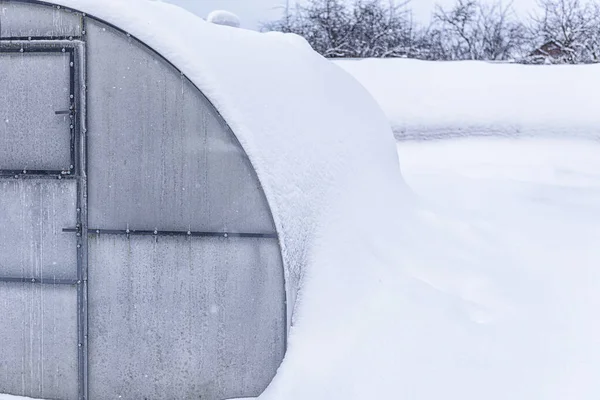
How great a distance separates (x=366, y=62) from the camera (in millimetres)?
14977

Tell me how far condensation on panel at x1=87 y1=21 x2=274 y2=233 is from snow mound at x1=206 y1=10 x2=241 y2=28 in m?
2.02

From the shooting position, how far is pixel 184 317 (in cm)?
486

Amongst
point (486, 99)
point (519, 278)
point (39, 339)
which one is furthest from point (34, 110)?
point (486, 99)

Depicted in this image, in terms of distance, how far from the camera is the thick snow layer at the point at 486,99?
13.0 meters

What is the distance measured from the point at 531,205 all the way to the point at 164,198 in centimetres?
599

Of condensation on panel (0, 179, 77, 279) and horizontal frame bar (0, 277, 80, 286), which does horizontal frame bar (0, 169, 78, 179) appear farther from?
horizontal frame bar (0, 277, 80, 286)

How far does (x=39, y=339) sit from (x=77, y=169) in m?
1.33

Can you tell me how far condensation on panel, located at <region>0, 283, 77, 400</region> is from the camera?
4.96 m

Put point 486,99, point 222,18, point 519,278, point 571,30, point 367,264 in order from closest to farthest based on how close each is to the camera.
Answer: point 367,264, point 519,278, point 222,18, point 486,99, point 571,30

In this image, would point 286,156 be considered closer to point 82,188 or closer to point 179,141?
point 179,141

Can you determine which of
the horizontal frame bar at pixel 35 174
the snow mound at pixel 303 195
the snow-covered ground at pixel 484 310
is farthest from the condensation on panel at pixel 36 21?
the snow-covered ground at pixel 484 310

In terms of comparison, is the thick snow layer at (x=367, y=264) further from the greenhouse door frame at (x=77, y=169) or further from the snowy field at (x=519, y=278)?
the greenhouse door frame at (x=77, y=169)

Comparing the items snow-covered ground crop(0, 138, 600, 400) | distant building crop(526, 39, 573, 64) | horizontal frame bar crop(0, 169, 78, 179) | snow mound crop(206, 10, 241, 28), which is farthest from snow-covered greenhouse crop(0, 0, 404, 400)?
distant building crop(526, 39, 573, 64)

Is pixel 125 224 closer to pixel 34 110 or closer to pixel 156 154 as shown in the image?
pixel 156 154
